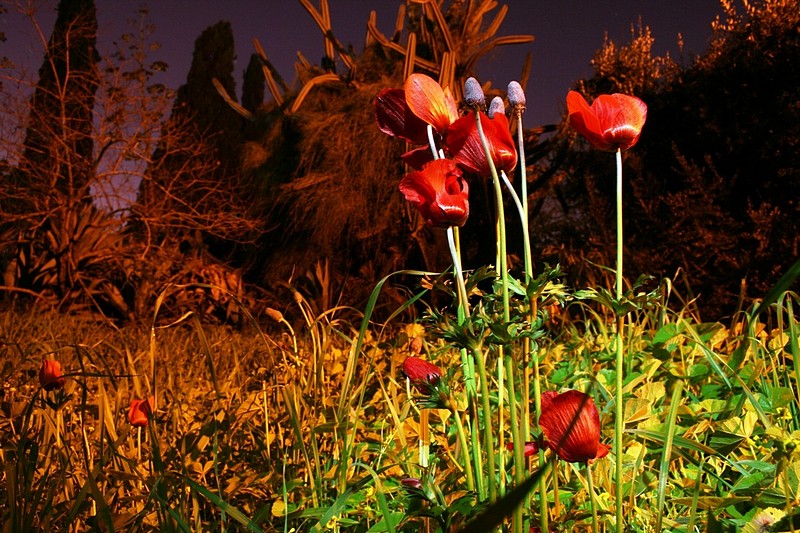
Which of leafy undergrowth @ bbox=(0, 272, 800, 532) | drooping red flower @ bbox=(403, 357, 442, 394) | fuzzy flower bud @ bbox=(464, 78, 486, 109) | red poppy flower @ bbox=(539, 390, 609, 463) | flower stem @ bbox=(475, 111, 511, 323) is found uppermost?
fuzzy flower bud @ bbox=(464, 78, 486, 109)

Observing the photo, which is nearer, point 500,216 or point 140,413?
point 500,216

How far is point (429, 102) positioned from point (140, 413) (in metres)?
0.70

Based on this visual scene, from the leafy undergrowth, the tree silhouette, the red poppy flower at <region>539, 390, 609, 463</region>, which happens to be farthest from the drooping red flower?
the tree silhouette

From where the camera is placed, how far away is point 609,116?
68 cm

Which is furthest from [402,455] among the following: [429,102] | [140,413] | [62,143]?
[62,143]

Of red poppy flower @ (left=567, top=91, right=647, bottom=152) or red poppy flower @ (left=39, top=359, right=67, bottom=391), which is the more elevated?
red poppy flower @ (left=567, top=91, right=647, bottom=152)

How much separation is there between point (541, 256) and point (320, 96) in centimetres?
237

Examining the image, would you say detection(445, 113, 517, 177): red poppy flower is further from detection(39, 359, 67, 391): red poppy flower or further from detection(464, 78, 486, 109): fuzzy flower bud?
detection(39, 359, 67, 391): red poppy flower

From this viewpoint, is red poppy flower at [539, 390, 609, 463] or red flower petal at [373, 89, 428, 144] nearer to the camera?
red poppy flower at [539, 390, 609, 463]

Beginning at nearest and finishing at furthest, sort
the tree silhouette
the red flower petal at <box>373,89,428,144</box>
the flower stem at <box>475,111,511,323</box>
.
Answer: the flower stem at <box>475,111,511,323</box>, the red flower petal at <box>373,89,428,144</box>, the tree silhouette

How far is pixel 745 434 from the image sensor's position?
1027 mm

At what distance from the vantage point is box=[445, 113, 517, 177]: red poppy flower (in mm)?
675

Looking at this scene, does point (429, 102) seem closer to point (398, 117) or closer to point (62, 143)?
point (398, 117)

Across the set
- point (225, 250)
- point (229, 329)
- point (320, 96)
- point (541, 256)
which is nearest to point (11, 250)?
point (225, 250)
